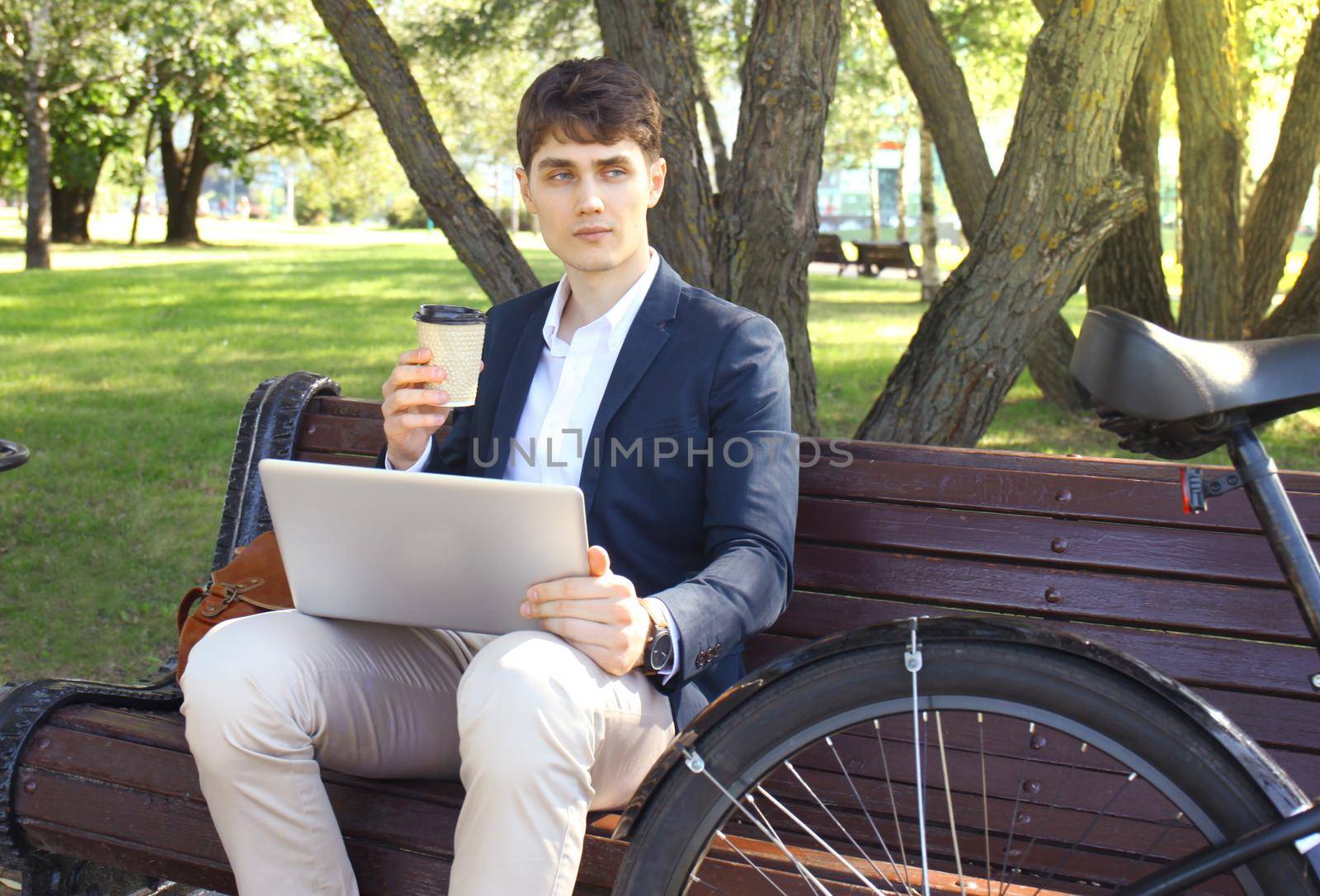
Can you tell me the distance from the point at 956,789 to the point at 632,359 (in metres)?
1.02

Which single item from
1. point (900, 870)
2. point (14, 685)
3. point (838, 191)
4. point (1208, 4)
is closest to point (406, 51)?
point (1208, 4)

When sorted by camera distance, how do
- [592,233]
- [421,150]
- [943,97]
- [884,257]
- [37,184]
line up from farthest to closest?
1. [884,257]
2. [37,184]
3. [943,97]
4. [421,150]
5. [592,233]

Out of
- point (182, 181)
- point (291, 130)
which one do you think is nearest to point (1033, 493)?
point (291, 130)

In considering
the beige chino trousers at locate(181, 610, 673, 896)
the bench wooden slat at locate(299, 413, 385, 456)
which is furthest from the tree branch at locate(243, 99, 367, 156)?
the beige chino trousers at locate(181, 610, 673, 896)

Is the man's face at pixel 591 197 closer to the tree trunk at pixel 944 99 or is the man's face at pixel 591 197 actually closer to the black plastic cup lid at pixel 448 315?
the black plastic cup lid at pixel 448 315

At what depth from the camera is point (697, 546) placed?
252 centimetres

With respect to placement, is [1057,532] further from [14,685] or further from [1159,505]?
[14,685]

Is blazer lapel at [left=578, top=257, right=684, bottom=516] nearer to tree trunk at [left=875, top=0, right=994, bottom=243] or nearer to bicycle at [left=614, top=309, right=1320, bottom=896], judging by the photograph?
bicycle at [left=614, top=309, right=1320, bottom=896]

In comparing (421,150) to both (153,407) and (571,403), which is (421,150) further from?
(153,407)

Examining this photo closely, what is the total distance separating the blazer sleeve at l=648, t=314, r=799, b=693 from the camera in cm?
218

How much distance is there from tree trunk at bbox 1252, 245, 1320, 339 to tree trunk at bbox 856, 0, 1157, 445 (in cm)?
439

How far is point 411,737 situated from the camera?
2307mm

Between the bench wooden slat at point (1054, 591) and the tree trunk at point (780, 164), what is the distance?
1.82 m

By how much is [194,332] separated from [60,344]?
55.6 inches
